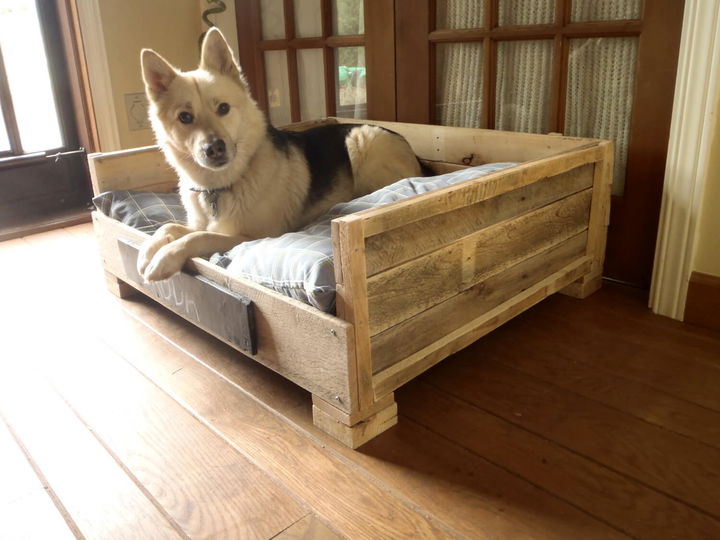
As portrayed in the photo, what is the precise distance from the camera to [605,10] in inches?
75.5

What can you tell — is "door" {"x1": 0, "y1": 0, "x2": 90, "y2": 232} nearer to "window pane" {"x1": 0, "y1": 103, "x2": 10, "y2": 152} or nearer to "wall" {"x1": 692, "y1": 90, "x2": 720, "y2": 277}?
"window pane" {"x1": 0, "y1": 103, "x2": 10, "y2": 152}

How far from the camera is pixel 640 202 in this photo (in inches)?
77.4

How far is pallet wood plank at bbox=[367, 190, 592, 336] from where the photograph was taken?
4.19 ft

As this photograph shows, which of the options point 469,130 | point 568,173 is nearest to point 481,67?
point 469,130

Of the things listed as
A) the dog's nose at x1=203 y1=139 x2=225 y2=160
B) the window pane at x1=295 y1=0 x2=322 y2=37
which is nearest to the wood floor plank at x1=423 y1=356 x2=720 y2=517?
the dog's nose at x1=203 y1=139 x2=225 y2=160

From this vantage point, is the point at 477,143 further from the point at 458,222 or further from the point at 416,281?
the point at 416,281

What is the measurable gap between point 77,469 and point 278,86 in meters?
2.25

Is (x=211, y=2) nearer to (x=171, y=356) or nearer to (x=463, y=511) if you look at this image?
(x=171, y=356)

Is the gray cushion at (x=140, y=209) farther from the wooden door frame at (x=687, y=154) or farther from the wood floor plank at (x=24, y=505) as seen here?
the wooden door frame at (x=687, y=154)

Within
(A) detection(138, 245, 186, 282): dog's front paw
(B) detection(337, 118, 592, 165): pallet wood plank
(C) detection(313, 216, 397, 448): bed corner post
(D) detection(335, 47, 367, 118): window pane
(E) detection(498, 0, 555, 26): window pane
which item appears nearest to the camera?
(C) detection(313, 216, 397, 448): bed corner post

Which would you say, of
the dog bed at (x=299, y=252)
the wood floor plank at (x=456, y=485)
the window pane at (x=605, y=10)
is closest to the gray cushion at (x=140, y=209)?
the dog bed at (x=299, y=252)

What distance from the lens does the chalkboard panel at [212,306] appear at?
1435 millimetres

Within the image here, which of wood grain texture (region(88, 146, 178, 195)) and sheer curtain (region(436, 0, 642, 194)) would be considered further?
wood grain texture (region(88, 146, 178, 195))

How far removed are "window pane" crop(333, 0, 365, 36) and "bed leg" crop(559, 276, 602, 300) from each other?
4.61ft
